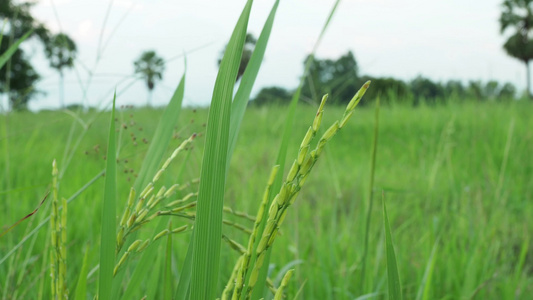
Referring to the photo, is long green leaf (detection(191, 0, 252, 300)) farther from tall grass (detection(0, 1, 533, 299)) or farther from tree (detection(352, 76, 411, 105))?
tree (detection(352, 76, 411, 105))

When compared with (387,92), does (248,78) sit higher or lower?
lower

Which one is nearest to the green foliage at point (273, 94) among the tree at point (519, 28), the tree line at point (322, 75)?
the tree line at point (322, 75)

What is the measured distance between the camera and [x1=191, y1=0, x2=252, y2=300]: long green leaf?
46 centimetres

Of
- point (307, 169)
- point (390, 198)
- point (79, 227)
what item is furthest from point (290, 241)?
point (307, 169)

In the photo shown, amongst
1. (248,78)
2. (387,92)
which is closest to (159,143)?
(248,78)

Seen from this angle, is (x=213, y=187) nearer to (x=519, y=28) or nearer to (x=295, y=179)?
(x=295, y=179)

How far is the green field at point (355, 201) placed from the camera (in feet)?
4.55

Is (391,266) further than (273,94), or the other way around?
(273,94)

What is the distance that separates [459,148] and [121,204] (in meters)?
3.46

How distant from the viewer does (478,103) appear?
712 cm

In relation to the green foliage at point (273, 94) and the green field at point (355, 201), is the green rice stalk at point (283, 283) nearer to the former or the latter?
Answer: the green field at point (355, 201)

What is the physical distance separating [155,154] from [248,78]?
0.59 ft

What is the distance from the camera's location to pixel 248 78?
63cm

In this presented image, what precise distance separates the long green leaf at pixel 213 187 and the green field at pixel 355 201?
0.72 ft
